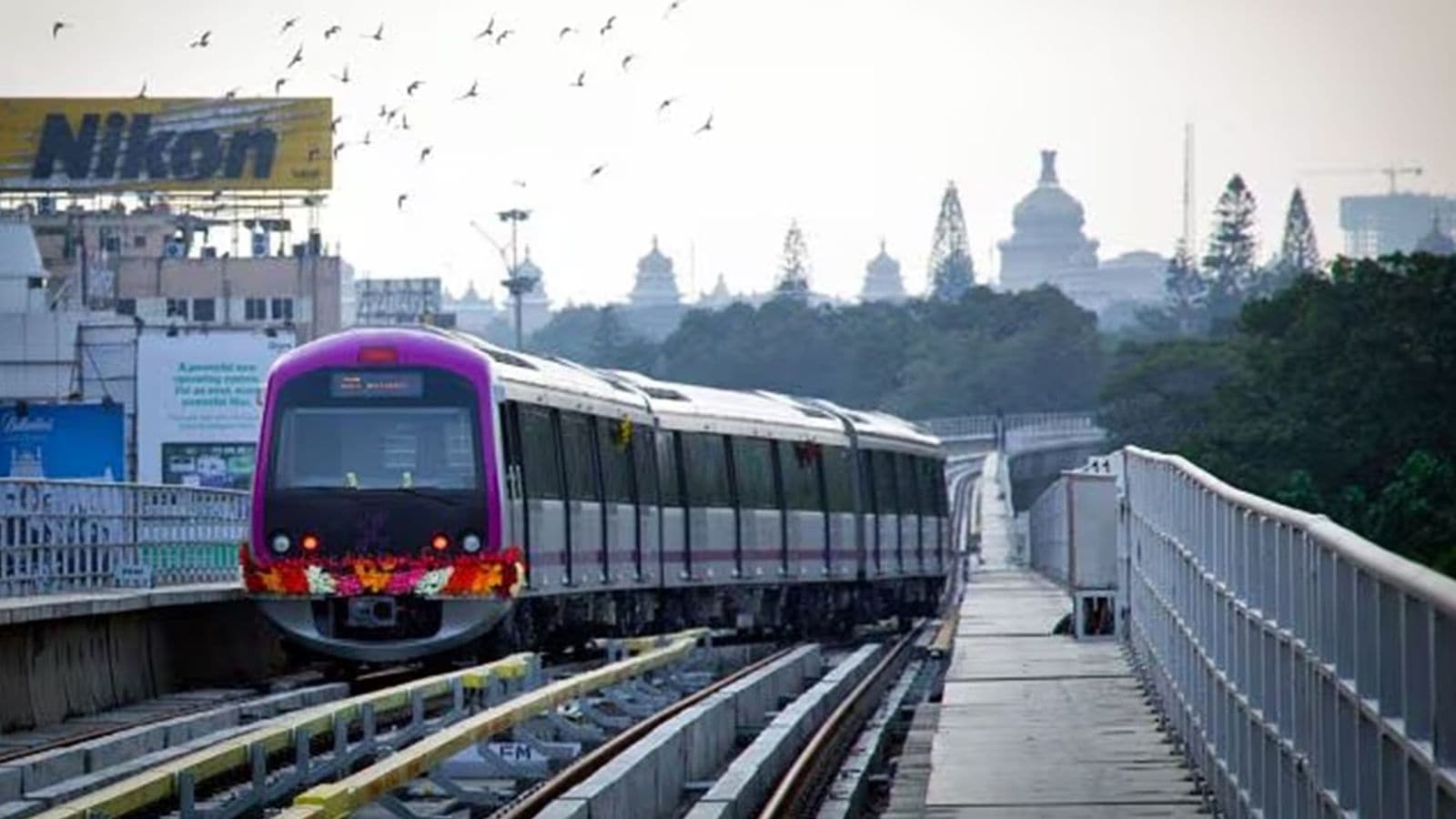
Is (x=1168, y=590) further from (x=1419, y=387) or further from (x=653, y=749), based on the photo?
(x=1419, y=387)

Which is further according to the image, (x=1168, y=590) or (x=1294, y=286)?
(x=1294, y=286)

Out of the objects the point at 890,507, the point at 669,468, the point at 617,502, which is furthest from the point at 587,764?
the point at 890,507

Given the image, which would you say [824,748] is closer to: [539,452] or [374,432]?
[374,432]

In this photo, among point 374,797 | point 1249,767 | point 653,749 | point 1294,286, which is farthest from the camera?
point 1294,286

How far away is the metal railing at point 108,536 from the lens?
26.9m

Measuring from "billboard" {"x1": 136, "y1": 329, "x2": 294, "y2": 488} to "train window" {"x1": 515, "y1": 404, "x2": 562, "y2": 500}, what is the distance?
3725 centimetres

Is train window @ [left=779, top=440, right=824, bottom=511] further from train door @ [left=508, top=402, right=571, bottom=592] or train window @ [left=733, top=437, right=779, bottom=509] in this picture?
train door @ [left=508, top=402, right=571, bottom=592]

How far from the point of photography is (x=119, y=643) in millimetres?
28141

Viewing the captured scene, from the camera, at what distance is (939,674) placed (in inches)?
1511

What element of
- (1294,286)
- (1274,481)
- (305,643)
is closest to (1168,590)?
(305,643)

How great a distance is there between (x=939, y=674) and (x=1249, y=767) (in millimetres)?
22881

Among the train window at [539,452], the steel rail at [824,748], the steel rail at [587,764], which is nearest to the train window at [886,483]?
the steel rail at [824,748]

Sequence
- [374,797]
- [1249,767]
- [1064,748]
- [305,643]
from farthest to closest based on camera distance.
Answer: [305,643] < [1064,748] < [374,797] < [1249,767]

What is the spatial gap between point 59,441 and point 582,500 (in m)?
22.8
